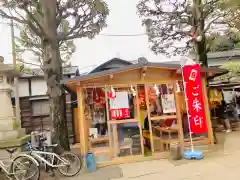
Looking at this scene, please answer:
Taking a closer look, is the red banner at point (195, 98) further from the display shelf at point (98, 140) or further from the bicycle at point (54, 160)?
the bicycle at point (54, 160)

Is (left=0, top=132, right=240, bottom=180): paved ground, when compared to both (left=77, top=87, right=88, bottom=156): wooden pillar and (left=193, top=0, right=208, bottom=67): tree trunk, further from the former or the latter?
(left=193, top=0, right=208, bottom=67): tree trunk

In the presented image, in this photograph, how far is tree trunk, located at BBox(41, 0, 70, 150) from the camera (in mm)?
9398

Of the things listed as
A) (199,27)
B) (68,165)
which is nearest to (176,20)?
(199,27)

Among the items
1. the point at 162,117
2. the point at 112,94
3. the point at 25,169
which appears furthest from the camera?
the point at 162,117

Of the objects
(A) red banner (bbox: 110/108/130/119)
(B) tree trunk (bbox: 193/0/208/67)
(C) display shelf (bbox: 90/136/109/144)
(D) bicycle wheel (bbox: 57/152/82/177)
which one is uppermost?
(B) tree trunk (bbox: 193/0/208/67)

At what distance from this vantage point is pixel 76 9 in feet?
32.6

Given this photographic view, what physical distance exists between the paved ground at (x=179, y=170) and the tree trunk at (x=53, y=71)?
2555mm

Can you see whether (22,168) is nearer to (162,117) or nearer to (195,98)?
(162,117)

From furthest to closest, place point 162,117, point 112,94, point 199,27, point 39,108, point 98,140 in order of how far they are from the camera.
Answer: point 39,108, point 199,27, point 162,117, point 98,140, point 112,94

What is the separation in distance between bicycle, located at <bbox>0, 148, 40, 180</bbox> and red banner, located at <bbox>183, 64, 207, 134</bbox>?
4.85 metres

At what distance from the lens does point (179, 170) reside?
6598 millimetres

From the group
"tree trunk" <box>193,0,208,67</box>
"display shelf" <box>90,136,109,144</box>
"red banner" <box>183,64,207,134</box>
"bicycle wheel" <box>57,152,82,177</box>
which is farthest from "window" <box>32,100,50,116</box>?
"red banner" <box>183,64,207,134</box>

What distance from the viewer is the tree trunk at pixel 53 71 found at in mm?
9398

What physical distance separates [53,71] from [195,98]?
5.25 meters
